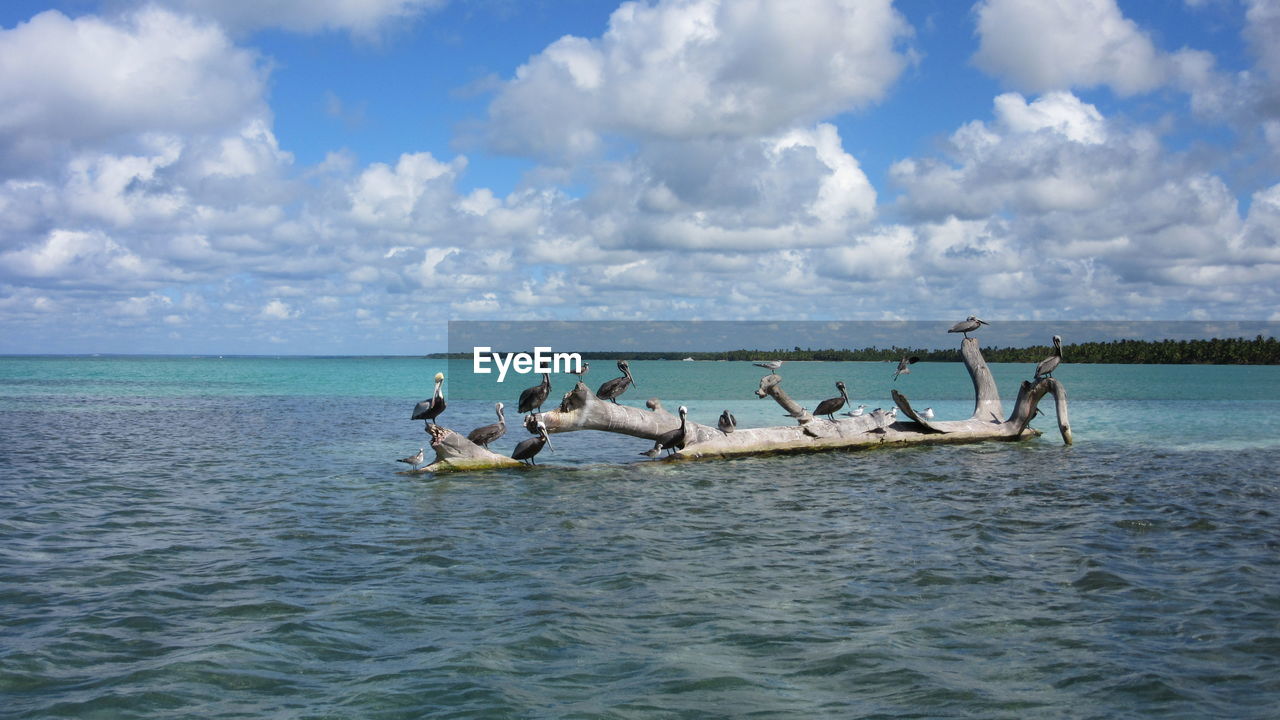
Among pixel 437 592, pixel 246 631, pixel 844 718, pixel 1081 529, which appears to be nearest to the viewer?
pixel 844 718

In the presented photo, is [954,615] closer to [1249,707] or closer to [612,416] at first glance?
[1249,707]

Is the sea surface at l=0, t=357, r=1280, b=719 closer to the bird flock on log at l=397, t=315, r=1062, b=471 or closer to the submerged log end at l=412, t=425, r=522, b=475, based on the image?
the submerged log end at l=412, t=425, r=522, b=475

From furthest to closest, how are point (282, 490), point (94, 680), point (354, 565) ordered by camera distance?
point (282, 490), point (354, 565), point (94, 680)

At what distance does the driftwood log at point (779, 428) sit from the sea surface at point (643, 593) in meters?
0.97

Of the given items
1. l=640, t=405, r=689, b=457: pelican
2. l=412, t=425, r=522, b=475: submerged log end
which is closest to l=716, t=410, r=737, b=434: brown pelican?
l=640, t=405, r=689, b=457: pelican

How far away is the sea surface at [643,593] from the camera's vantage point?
639cm

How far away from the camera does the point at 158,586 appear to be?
9266 mm

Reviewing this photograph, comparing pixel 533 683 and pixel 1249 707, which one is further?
pixel 533 683

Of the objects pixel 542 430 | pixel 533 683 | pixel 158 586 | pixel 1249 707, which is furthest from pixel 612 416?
pixel 1249 707

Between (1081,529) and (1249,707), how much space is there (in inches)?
257

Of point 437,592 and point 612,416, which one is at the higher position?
point 612,416

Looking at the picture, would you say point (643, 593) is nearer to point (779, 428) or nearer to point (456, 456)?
point (456, 456)

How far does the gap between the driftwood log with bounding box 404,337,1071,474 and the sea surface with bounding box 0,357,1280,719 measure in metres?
0.97

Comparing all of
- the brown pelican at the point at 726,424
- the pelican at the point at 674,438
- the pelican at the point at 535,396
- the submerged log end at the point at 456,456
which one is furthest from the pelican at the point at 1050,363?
the submerged log end at the point at 456,456
